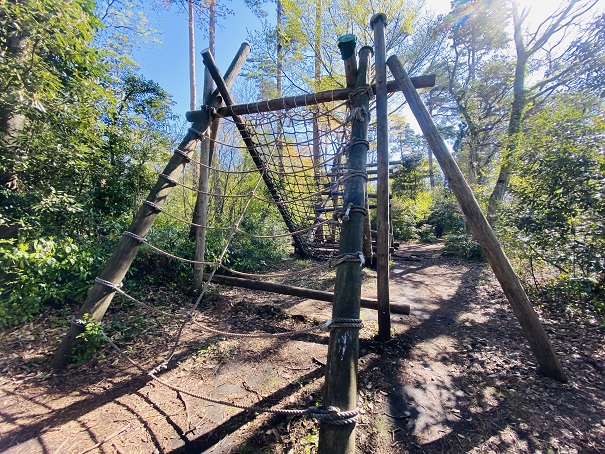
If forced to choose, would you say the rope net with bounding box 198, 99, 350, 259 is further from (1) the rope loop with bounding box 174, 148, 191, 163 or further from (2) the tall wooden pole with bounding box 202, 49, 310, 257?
(1) the rope loop with bounding box 174, 148, 191, 163

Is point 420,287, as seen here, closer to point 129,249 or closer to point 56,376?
point 129,249

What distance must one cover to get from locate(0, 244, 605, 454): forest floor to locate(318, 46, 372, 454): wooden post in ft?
1.35

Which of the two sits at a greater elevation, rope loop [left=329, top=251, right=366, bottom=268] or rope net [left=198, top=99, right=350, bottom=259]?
rope net [left=198, top=99, right=350, bottom=259]

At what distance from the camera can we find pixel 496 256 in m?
1.72

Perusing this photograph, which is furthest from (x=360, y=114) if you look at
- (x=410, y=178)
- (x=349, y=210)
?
(x=410, y=178)

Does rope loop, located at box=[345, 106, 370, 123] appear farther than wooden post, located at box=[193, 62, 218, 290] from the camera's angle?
No

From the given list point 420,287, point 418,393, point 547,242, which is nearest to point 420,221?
point 420,287

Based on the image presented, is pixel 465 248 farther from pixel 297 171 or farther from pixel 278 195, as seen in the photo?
pixel 297 171

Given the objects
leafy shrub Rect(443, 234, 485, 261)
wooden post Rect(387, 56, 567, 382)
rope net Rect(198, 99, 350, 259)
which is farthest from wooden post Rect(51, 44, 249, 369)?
leafy shrub Rect(443, 234, 485, 261)

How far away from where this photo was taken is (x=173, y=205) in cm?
591

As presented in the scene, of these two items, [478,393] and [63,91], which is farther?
[63,91]

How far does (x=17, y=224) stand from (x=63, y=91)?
→ 1702mm

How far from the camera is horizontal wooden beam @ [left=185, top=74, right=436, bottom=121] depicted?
6.88 feet

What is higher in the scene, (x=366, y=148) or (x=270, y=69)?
(x=270, y=69)
